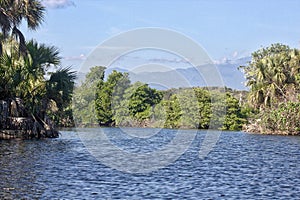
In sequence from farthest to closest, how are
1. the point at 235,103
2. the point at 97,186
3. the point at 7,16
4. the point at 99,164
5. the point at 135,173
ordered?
1. the point at 235,103
2. the point at 7,16
3. the point at 99,164
4. the point at 135,173
5. the point at 97,186

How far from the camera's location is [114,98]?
299 feet

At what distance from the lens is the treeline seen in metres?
78.1

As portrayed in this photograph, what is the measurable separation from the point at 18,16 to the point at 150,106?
193 feet

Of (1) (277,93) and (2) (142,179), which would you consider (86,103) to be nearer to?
(1) (277,93)

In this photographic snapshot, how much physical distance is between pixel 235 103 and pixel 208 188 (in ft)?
199

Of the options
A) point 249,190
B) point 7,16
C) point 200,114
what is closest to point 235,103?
point 200,114

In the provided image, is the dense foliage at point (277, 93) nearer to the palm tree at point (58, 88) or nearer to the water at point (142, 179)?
the palm tree at point (58, 88)

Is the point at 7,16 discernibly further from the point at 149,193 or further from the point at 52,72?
the point at 149,193

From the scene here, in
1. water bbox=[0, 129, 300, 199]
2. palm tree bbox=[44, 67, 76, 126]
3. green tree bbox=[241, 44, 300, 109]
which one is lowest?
water bbox=[0, 129, 300, 199]

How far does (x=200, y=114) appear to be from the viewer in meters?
79.8

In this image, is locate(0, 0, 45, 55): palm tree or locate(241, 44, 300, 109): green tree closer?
locate(0, 0, 45, 55): palm tree

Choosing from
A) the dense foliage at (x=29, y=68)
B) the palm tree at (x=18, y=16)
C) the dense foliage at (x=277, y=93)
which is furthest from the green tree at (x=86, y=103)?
the palm tree at (x=18, y=16)

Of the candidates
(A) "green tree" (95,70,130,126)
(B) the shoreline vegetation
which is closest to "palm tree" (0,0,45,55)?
(B) the shoreline vegetation

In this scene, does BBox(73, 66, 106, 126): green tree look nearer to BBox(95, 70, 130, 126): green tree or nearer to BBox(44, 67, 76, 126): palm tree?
BBox(95, 70, 130, 126): green tree
